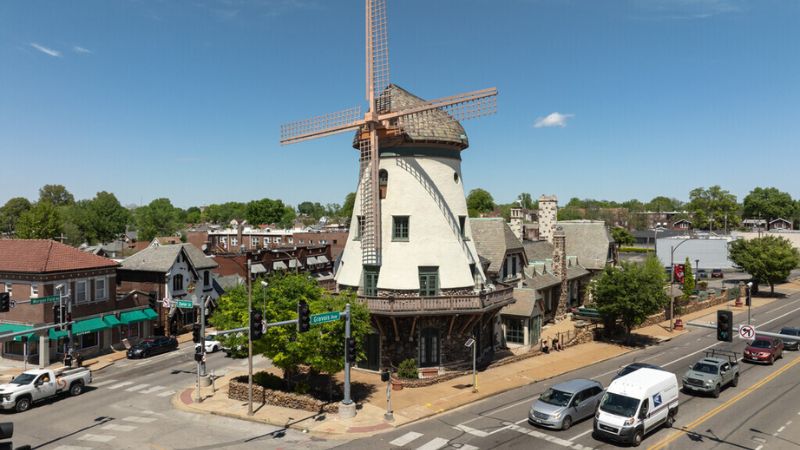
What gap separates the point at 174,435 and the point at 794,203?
8694 inches

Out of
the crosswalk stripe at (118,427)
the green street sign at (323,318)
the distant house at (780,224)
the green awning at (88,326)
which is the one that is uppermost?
the distant house at (780,224)

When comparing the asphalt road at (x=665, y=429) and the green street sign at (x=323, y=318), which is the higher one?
the green street sign at (x=323, y=318)

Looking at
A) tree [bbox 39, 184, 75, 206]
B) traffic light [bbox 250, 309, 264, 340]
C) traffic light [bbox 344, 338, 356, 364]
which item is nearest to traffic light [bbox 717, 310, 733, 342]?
traffic light [bbox 344, 338, 356, 364]

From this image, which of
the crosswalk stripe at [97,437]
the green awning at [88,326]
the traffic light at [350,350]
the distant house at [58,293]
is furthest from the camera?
the green awning at [88,326]

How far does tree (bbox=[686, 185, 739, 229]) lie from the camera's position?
142875 mm

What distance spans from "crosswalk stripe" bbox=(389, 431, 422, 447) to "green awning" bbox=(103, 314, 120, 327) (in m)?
28.6

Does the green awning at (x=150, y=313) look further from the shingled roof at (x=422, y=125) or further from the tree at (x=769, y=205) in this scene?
the tree at (x=769, y=205)

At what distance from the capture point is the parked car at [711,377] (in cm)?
2706

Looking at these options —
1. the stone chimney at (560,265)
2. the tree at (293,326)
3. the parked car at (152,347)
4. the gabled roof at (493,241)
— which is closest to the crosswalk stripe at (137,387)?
the tree at (293,326)

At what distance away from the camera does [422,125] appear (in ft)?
107

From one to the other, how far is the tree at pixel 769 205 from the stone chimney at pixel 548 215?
157 m

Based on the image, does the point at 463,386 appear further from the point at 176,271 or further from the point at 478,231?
the point at 176,271

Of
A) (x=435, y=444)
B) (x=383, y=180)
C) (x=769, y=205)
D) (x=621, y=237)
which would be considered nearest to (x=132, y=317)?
(x=383, y=180)

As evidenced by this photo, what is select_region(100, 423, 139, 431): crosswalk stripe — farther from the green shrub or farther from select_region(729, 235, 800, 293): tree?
select_region(729, 235, 800, 293): tree
